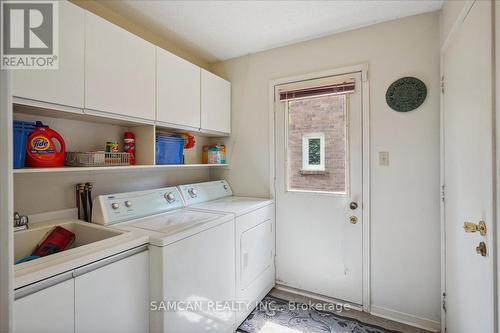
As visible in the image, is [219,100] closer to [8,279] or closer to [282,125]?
[282,125]

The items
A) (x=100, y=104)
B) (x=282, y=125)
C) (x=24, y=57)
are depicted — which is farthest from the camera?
(x=282, y=125)

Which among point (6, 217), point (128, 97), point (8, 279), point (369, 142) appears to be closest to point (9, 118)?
point (6, 217)

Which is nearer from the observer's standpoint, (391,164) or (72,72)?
(72,72)

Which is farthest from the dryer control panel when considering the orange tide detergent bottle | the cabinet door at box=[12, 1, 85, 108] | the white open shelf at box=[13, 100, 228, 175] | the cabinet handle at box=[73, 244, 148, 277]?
the cabinet door at box=[12, 1, 85, 108]

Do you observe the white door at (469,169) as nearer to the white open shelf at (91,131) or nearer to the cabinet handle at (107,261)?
the cabinet handle at (107,261)

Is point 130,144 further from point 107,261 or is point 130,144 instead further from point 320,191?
point 320,191

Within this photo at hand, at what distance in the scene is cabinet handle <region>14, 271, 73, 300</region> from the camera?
2.89 ft

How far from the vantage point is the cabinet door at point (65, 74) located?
3.84ft

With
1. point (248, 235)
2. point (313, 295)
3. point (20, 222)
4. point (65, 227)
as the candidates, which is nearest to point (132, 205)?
point (65, 227)

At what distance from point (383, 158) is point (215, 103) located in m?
1.62

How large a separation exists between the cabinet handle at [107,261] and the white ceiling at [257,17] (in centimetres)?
168

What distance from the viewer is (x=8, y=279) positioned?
61 centimetres

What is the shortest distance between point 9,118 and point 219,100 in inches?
78.9

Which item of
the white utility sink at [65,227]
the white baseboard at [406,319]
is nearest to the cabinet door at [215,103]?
the white utility sink at [65,227]
